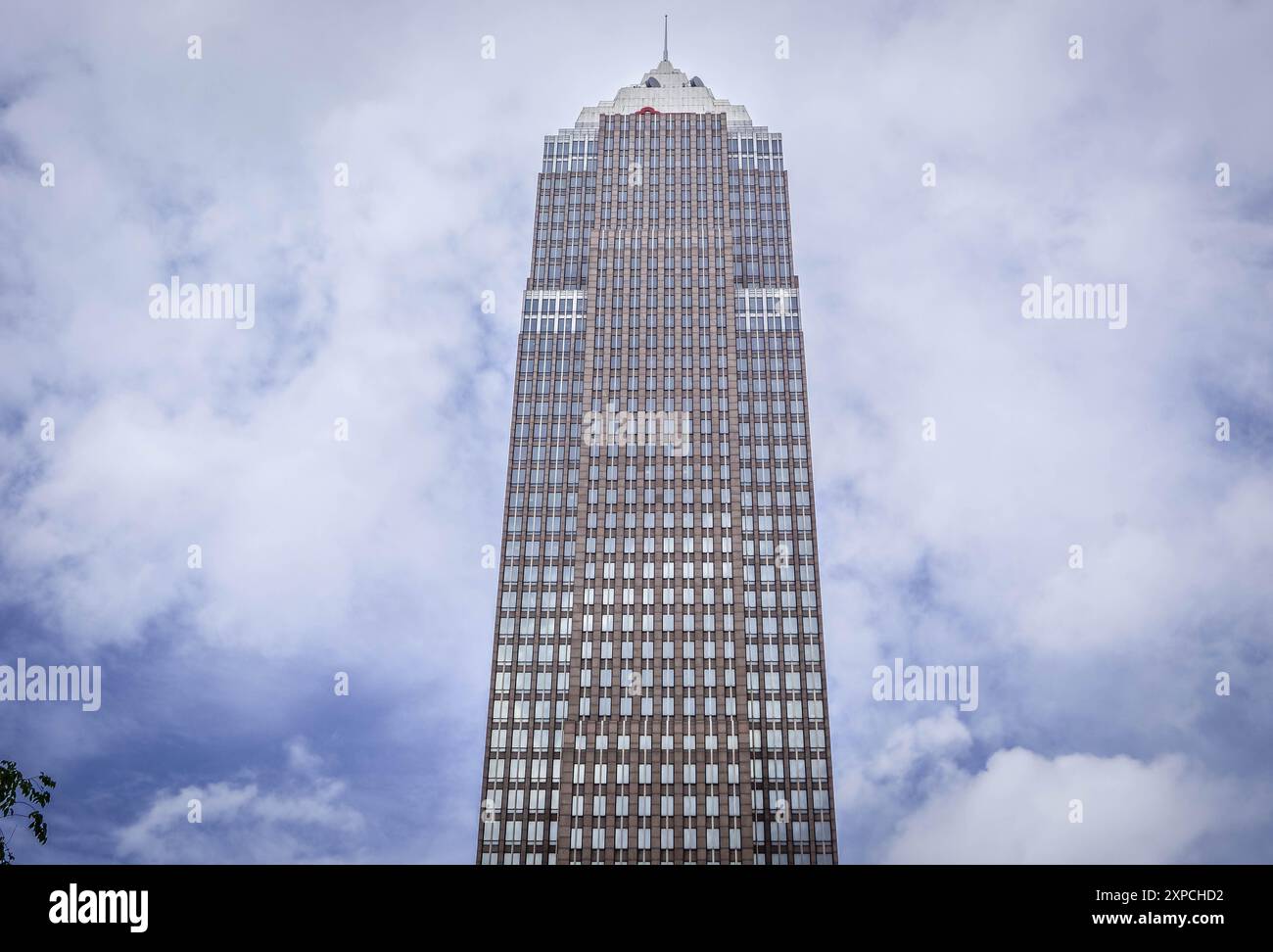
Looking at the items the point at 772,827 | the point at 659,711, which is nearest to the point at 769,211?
the point at 659,711

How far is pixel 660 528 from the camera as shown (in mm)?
120625

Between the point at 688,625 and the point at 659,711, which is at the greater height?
the point at 688,625

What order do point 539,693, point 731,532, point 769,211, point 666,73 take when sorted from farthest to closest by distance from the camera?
point 666,73 < point 769,211 < point 731,532 < point 539,693

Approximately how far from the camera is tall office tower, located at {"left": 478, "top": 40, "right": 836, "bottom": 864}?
106062mm

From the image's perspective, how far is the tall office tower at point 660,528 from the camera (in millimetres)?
106062

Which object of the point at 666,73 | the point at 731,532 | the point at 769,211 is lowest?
the point at 731,532
